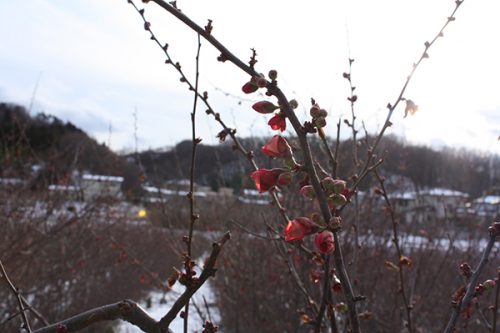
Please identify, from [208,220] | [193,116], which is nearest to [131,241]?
[208,220]

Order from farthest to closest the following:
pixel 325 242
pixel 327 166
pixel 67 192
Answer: pixel 67 192 < pixel 327 166 < pixel 325 242

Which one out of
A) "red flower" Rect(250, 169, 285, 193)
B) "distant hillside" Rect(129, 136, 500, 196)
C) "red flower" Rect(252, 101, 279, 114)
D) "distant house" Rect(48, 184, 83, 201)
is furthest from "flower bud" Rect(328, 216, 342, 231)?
"distant house" Rect(48, 184, 83, 201)

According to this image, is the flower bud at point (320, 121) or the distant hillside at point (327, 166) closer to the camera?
the flower bud at point (320, 121)

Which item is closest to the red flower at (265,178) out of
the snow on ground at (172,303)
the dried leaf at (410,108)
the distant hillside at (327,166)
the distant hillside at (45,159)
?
the distant hillside at (327,166)

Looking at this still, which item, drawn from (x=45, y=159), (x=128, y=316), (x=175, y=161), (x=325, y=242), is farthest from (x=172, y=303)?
(x=325, y=242)

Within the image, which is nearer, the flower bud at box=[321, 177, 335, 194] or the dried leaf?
the flower bud at box=[321, 177, 335, 194]

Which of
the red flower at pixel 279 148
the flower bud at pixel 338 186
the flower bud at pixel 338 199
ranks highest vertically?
the red flower at pixel 279 148

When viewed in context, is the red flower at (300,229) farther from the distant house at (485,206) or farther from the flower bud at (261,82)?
the distant house at (485,206)

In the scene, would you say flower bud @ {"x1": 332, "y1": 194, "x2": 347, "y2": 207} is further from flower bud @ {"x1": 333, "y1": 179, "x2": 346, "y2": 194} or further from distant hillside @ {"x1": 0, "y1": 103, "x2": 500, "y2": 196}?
distant hillside @ {"x1": 0, "y1": 103, "x2": 500, "y2": 196}

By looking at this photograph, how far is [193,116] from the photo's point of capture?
4.91 ft

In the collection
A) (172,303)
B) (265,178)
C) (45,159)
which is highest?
(45,159)

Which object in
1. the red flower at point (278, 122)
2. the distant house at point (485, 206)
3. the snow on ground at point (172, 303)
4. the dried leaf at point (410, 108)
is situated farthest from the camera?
the snow on ground at point (172, 303)

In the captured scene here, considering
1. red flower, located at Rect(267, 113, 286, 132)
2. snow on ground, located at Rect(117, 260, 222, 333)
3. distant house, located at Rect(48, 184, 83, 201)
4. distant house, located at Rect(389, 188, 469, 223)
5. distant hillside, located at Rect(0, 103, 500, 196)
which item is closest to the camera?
red flower, located at Rect(267, 113, 286, 132)

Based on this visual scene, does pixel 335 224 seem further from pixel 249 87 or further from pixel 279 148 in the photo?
pixel 249 87
